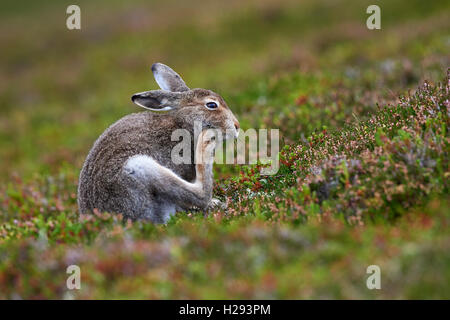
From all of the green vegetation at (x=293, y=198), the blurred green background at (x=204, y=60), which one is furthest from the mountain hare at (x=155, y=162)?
the blurred green background at (x=204, y=60)

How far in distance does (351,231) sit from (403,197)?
1.16 metres

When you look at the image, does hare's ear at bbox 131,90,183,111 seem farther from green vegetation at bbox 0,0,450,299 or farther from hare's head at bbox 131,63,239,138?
green vegetation at bbox 0,0,450,299

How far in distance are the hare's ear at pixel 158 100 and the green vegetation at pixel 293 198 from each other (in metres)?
1.97

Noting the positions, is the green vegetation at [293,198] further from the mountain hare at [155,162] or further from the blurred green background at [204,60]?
the mountain hare at [155,162]

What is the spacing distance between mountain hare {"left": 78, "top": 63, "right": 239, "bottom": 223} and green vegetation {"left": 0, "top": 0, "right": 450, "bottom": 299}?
50 cm

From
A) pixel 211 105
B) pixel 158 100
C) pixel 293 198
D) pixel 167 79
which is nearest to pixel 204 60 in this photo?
pixel 167 79

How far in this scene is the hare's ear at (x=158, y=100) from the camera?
9547 millimetres

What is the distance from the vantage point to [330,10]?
3006cm

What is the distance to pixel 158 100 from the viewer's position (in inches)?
386

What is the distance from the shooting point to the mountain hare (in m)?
8.43

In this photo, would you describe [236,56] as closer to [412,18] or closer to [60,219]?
[412,18]

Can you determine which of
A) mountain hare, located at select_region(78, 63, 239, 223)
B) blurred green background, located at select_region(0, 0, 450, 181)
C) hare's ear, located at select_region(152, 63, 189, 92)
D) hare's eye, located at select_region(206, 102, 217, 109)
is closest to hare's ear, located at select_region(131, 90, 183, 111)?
mountain hare, located at select_region(78, 63, 239, 223)

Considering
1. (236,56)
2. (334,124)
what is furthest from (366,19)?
(334,124)

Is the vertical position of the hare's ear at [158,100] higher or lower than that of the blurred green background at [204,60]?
lower
